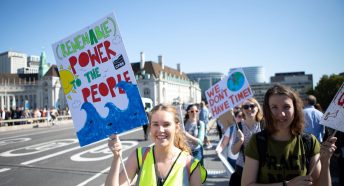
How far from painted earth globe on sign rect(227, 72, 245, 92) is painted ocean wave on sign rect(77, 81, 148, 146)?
11.9 feet

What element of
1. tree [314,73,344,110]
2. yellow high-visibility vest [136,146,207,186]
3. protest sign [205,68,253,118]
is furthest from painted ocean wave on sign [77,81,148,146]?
tree [314,73,344,110]

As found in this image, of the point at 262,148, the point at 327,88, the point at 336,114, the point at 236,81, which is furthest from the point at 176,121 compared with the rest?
the point at 327,88

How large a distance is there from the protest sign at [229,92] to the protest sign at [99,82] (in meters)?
3.49

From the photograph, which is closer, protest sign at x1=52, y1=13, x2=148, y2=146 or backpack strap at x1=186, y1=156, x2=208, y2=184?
backpack strap at x1=186, y1=156, x2=208, y2=184

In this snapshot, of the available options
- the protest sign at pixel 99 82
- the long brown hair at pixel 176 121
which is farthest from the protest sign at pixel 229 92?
the protest sign at pixel 99 82

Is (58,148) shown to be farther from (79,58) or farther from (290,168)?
(290,168)

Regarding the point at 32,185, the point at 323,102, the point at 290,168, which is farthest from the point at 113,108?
the point at 323,102

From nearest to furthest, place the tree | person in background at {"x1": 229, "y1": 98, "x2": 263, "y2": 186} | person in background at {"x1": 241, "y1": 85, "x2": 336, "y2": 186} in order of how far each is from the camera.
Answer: person in background at {"x1": 241, "y1": 85, "x2": 336, "y2": 186} → person in background at {"x1": 229, "y1": 98, "x2": 263, "y2": 186} → the tree

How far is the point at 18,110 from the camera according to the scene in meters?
28.3

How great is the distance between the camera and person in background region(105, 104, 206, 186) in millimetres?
2428

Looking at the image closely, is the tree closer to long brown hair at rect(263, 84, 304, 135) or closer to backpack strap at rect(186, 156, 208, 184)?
long brown hair at rect(263, 84, 304, 135)

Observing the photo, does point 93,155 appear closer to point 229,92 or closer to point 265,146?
point 229,92

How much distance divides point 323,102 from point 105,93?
242ft

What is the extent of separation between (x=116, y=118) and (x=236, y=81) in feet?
12.7
